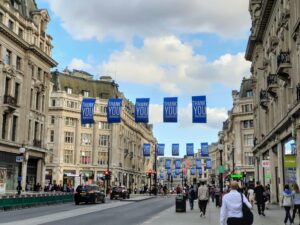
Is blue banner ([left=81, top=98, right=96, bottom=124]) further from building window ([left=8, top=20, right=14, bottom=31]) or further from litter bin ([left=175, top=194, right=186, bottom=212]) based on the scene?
building window ([left=8, top=20, right=14, bottom=31])

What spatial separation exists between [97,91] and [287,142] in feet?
234

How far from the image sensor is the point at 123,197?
51.5 m

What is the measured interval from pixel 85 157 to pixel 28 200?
60951 mm

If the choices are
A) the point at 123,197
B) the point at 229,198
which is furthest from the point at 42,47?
the point at 229,198

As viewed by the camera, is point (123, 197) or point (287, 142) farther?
point (123, 197)

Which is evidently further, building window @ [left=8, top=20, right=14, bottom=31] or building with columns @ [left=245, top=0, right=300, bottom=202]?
building window @ [left=8, top=20, right=14, bottom=31]

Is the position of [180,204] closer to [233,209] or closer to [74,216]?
[74,216]

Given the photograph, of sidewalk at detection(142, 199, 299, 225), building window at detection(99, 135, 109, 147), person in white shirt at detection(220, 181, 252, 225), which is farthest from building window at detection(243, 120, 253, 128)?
person in white shirt at detection(220, 181, 252, 225)

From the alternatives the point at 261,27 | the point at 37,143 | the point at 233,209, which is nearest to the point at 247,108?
the point at 37,143

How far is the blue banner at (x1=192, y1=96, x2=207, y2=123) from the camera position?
34031 millimetres

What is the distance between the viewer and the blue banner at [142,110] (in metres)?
36.6

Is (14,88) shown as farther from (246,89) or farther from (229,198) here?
(246,89)

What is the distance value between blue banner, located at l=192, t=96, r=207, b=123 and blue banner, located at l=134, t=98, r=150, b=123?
4466mm

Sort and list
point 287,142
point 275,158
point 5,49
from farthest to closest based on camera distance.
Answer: point 5,49 < point 275,158 < point 287,142
